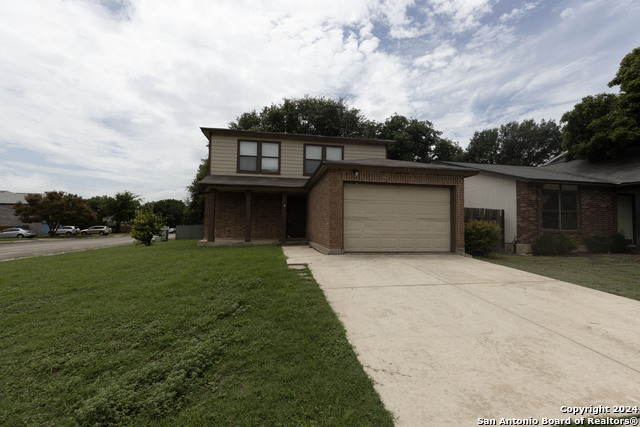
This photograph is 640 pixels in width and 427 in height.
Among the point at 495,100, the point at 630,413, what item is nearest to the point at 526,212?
the point at 495,100

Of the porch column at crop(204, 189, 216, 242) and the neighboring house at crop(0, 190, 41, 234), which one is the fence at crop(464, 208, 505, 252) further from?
the neighboring house at crop(0, 190, 41, 234)

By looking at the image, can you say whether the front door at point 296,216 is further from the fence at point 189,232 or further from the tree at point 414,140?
the tree at point 414,140

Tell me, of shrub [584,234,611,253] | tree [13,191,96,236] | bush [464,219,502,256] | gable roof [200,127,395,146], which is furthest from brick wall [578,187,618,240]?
tree [13,191,96,236]

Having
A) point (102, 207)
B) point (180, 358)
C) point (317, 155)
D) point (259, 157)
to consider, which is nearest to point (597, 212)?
point (317, 155)

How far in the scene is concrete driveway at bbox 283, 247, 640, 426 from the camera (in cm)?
190

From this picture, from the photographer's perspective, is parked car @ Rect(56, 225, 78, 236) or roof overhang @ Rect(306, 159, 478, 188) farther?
parked car @ Rect(56, 225, 78, 236)

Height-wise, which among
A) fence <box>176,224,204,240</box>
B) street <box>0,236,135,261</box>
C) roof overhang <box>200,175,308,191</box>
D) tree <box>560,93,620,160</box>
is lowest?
street <box>0,236,135,261</box>

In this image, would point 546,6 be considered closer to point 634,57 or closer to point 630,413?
point 634,57

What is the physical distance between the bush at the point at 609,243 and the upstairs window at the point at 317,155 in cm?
1205

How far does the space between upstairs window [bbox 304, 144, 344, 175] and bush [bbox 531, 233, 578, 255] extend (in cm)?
969

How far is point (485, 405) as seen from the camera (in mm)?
1865

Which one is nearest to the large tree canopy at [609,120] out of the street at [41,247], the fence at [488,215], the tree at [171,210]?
the fence at [488,215]

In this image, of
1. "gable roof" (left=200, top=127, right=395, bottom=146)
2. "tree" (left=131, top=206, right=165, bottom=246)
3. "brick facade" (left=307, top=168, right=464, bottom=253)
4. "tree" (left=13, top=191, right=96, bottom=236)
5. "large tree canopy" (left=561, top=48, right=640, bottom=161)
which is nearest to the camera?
"brick facade" (left=307, top=168, right=464, bottom=253)

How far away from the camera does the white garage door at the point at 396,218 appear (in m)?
8.38
